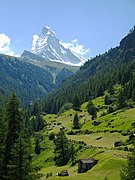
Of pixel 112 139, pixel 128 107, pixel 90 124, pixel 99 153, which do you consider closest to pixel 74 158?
pixel 99 153

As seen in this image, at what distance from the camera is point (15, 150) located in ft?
148

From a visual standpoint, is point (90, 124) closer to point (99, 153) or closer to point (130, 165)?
point (99, 153)

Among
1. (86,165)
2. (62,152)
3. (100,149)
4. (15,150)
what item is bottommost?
(86,165)

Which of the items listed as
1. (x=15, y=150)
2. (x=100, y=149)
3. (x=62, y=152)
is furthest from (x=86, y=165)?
(x=15, y=150)

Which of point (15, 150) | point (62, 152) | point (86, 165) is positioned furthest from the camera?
point (62, 152)

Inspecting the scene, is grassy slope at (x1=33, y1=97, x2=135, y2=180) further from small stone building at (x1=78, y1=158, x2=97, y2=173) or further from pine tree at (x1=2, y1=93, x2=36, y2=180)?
pine tree at (x1=2, y1=93, x2=36, y2=180)

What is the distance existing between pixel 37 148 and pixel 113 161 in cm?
5906

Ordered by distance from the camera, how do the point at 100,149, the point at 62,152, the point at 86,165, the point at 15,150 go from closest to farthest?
the point at 15,150, the point at 86,165, the point at 100,149, the point at 62,152

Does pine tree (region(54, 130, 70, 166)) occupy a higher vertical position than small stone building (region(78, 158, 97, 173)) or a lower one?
higher

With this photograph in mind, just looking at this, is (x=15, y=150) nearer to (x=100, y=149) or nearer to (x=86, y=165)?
(x=86, y=165)

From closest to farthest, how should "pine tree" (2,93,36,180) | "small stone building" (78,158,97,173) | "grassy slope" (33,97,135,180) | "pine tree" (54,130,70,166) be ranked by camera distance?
"pine tree" (2,93,36,180)
"grassy slope" (33,97,135,180)
"small stone building" (78,158,97,173)
"pine tree" (54,130,70,166)

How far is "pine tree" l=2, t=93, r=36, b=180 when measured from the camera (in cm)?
4459

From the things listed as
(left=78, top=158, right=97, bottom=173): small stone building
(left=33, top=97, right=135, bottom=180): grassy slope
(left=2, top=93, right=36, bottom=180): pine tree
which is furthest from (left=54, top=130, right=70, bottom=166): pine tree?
(left=2, top=93, right=36, bottom=180): pine tree

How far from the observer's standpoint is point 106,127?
423 ft
